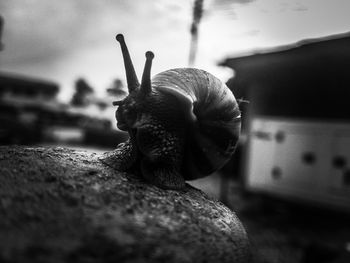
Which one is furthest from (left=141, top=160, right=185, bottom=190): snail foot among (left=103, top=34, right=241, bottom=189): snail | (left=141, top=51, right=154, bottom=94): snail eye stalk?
(left=141, top=51, right=154, bottom=94): snail eye stalk

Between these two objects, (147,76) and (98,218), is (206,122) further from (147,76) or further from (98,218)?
(98,218)

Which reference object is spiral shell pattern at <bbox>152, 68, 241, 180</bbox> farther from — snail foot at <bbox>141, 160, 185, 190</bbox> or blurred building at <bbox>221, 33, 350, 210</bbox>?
blurred building at <bbox>221, 33, 350, 210</bbox>

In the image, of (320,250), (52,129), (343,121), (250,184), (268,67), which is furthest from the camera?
(52,129)

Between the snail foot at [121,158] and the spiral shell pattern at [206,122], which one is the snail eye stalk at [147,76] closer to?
the spiral shell pattern at [206,122]

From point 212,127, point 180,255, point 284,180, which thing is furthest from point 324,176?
point 180,255

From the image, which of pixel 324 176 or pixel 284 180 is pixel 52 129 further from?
pixel 324 176

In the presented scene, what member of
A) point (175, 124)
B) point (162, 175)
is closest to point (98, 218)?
point (162, 175)

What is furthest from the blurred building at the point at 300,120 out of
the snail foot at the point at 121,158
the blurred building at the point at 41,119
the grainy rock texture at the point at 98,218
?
the grainy rock texture at the point at 98,218
